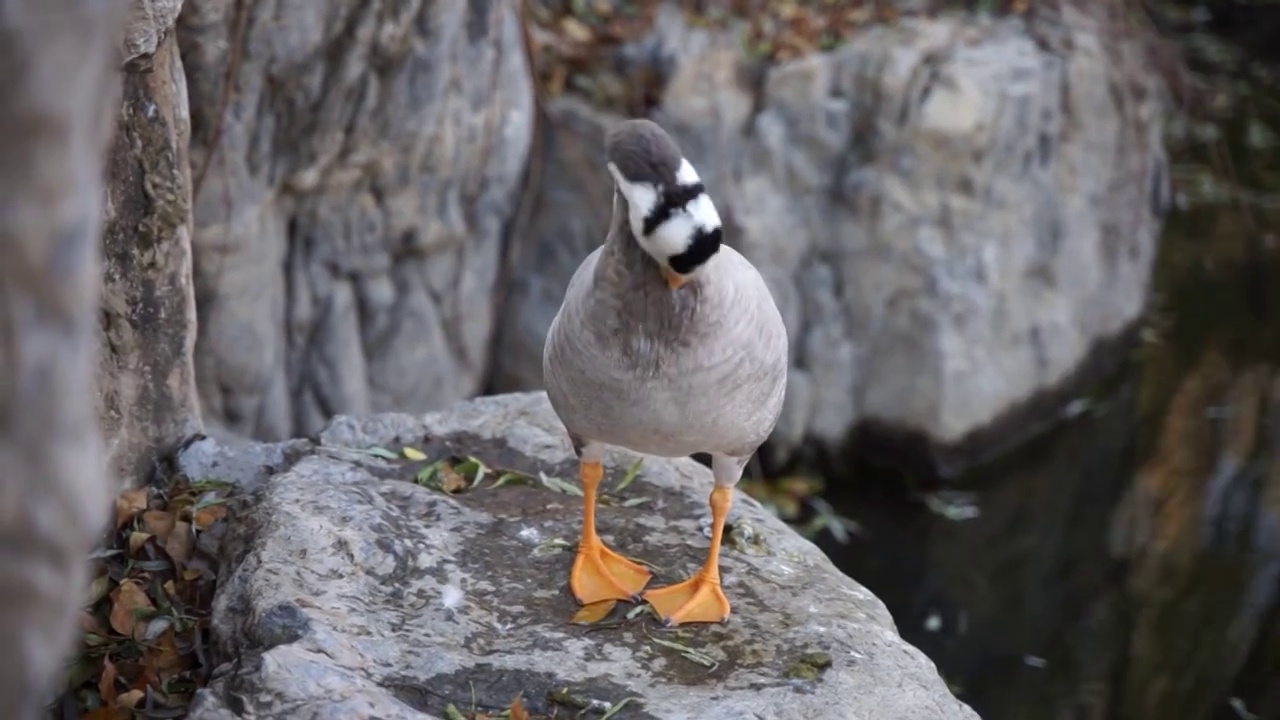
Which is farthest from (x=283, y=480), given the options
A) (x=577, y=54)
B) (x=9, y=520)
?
(x=577, y=54)

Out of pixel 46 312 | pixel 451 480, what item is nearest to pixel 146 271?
pixel 451 480

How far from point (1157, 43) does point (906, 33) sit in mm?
1910

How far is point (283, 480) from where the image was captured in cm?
308

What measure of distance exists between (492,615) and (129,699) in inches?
29.1

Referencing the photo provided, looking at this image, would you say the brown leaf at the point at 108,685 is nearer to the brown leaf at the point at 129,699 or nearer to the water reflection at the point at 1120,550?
the brown leaf at the point at 129,699

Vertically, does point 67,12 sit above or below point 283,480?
above

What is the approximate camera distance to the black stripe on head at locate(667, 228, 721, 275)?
7.52ft

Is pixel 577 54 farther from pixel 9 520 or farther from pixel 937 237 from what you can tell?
pixel 9 520

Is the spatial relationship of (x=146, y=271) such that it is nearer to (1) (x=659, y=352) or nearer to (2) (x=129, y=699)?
(2) (x=129, y=699)

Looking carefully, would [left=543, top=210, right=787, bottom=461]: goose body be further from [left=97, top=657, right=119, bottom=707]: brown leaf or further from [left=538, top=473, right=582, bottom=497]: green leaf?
[left=97, top=657, right=119, bottom=707]: brown leaf

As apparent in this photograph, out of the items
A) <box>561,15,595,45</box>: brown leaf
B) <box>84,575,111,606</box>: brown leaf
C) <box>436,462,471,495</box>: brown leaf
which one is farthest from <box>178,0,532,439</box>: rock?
<box>84,575,111,606</box>: brown leaf

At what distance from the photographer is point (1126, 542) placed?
252 inches

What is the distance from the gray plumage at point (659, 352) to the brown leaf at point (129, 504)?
1.07 meters

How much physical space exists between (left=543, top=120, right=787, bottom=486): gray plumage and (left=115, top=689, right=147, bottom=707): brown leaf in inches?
40.2
